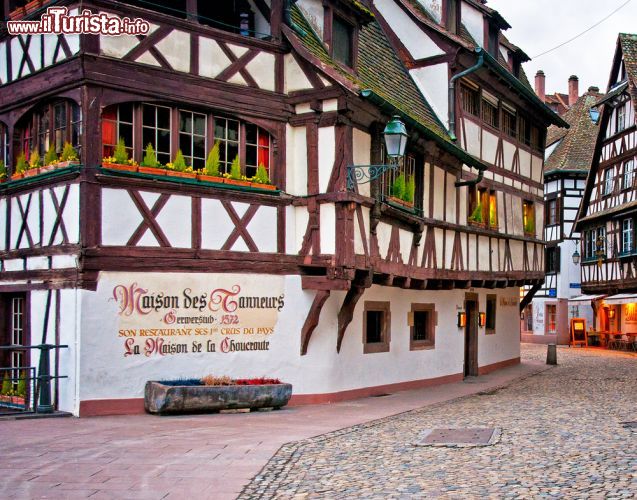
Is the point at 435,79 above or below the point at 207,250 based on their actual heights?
above

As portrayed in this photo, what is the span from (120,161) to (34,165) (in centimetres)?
191

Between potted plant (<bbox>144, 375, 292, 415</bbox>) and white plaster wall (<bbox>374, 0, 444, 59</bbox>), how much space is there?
1121 centimetres

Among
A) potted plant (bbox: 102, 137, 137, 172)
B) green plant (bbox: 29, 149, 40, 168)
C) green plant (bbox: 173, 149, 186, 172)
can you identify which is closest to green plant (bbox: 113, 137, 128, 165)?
potted plant (bbox: 102, 137, 137, 172)

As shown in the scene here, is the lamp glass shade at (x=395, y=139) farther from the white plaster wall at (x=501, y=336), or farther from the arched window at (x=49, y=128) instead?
the white plaster wall at (x=501, y=336)

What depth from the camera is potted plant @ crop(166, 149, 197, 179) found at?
1468 centimetres

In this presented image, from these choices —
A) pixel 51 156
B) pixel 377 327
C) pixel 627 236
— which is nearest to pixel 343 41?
pixel 377 327

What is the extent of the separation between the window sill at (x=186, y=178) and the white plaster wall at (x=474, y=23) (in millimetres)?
12102

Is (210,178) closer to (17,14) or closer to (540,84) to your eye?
(17,14)

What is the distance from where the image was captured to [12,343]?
15438 mm

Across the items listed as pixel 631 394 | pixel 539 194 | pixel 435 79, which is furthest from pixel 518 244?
pixel 631 394

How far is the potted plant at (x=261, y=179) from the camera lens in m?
15.9

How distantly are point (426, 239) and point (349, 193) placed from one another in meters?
4.76

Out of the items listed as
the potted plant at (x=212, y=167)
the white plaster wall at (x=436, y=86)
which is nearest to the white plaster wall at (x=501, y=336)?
the white plaster wall at (x=436, y=86)

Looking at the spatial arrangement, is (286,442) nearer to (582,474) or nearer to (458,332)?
(582,474)
